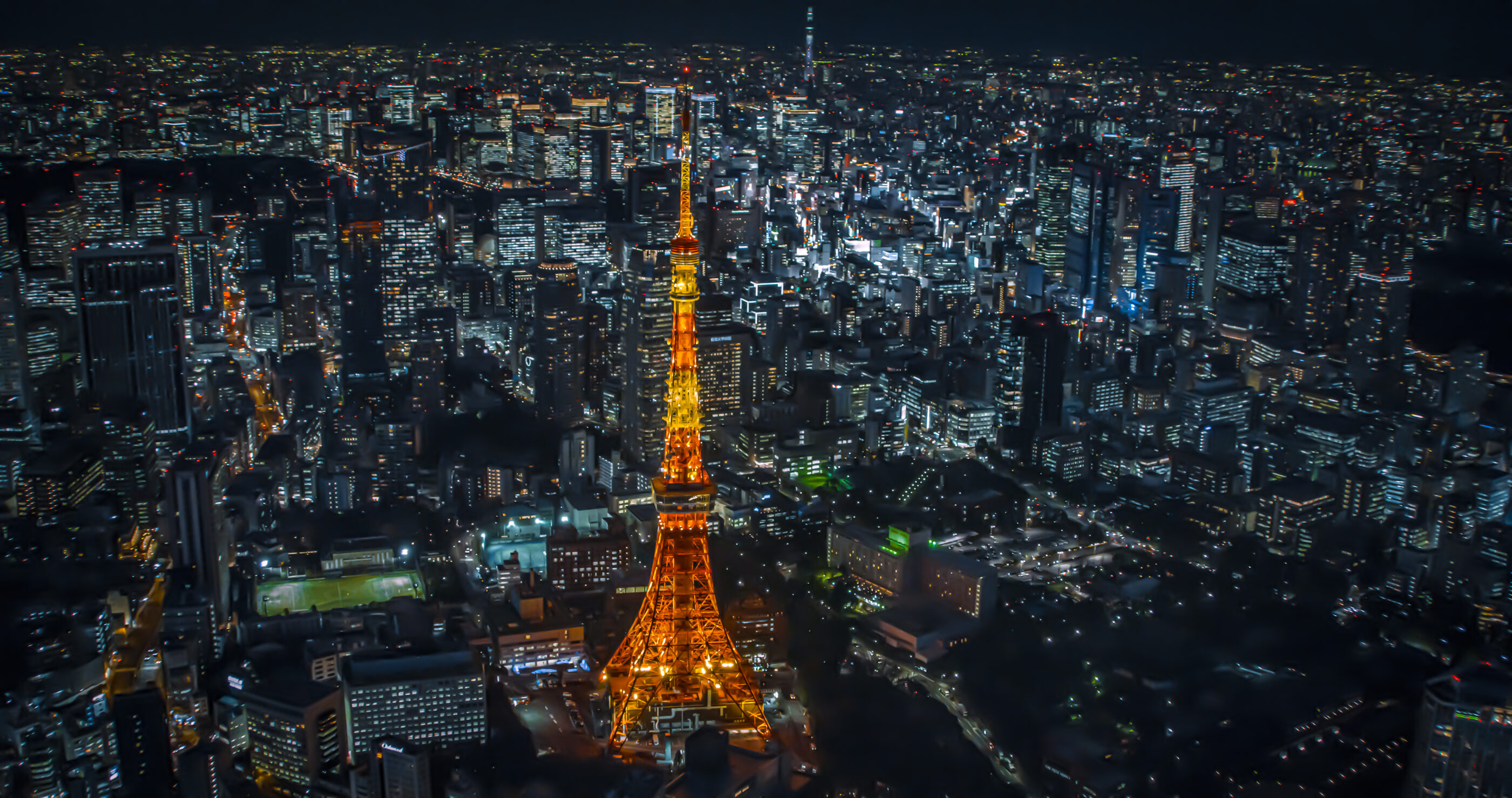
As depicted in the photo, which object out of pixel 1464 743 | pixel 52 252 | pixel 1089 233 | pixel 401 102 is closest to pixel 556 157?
pixel 401 102

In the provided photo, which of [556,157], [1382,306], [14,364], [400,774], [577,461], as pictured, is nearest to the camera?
[400,774]

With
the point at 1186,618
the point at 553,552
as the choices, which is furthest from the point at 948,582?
the point at 553,552

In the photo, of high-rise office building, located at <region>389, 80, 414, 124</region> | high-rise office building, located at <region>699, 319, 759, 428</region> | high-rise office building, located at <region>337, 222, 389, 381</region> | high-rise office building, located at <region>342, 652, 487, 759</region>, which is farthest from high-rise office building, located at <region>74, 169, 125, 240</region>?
high-rise office building, located at <region>342, 652, 487, 759</region>

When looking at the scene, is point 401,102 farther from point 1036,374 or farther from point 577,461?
point 1036,374

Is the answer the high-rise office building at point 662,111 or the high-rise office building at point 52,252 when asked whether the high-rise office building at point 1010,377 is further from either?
the high-rise office building at point 52,252

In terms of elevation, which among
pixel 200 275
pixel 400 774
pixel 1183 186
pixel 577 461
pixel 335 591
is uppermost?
pixel 1183 186

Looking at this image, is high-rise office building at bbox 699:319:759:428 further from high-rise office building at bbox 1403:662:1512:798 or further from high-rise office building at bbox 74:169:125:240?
high-rise office building at bbox 1403:662:1512:798

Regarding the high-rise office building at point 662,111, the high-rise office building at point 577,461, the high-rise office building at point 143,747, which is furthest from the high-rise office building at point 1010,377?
the high-rise office building at point 143,747
